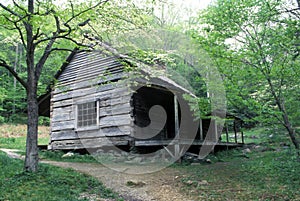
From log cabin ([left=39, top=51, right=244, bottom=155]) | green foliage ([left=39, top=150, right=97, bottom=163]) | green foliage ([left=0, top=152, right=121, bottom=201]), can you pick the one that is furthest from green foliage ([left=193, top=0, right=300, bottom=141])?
green foliage ([left=39, top=150, right=97, bottom=163])

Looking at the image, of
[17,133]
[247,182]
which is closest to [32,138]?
[247,182]

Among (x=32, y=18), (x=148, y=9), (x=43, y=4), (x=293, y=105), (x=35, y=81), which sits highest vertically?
(x=148, y=9)

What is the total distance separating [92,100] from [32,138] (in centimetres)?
597

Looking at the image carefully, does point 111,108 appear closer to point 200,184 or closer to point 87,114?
point 87,114

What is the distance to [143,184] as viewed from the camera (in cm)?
795

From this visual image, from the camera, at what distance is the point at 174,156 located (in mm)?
12391

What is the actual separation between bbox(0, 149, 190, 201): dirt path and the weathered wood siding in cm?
294

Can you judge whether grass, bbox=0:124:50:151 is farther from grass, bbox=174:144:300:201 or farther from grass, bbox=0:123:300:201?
grass, bbox=174:144:300:201

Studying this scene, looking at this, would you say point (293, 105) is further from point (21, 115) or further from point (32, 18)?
point (21, 115)

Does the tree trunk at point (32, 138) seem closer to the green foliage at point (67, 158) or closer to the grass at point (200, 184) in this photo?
the grass at point (200, 184)

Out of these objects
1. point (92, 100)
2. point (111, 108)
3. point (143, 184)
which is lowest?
point (143, 184)

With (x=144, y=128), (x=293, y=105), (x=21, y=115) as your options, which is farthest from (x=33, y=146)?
(x=21, y=115)

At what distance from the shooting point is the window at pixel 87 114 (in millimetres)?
13416

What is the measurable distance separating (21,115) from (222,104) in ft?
84.1
